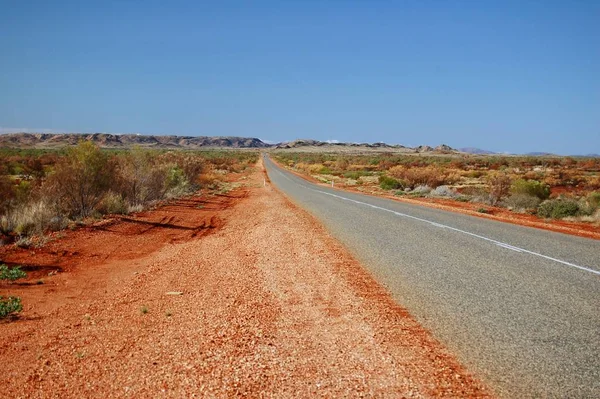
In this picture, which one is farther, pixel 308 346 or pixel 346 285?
pixel 346 285

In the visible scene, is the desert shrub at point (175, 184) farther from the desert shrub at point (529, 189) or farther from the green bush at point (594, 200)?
the green bush at point (594, 200)

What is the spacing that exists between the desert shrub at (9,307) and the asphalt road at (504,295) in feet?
19.6

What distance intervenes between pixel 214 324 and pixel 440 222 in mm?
10513

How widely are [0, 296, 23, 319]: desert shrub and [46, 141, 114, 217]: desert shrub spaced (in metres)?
9.29

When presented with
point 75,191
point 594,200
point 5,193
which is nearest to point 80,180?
point 75,191

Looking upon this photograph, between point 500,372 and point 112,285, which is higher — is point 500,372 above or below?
above

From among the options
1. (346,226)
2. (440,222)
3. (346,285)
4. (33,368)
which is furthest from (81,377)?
(440,222)

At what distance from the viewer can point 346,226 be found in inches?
548

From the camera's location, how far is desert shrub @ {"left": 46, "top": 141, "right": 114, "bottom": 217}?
15.6m

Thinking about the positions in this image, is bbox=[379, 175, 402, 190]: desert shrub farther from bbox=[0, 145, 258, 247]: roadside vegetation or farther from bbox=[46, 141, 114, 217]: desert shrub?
bbox=[46, 141, 114, 217]: desert shrub

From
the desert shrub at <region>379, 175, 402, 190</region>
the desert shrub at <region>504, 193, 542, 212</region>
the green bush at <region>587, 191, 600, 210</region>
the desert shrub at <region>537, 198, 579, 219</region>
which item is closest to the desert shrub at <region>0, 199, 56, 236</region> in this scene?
the desert shrub at <region>537, 198, 579, 219</region>

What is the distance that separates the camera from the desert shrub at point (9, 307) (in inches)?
269

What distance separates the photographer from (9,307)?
6.96 metres

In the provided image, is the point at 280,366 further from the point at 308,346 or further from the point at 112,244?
the point at 112,244
